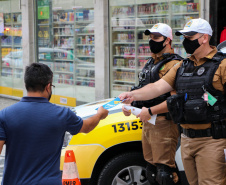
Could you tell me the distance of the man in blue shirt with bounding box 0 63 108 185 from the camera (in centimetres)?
297

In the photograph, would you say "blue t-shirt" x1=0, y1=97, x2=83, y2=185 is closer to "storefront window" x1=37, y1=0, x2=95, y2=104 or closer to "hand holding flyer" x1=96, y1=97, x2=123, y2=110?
"hand holding flyer" x1=96, y1=97, x2=123, y2=110

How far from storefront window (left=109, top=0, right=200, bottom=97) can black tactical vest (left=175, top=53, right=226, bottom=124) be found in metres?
5.99

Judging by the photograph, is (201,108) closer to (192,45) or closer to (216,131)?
(216,131)

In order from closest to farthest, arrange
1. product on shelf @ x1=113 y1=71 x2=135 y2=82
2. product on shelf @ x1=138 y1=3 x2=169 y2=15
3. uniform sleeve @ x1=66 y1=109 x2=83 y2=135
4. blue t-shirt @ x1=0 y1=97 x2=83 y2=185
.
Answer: blue t-shirt @ x1=0 y1=97 x2=83 y2=185 → uniform sleeve @ x1=66 y1=109 x2=83 y2=135 → product on shelf @ x1=138 y1=3 x2=169 y2=15 → product on shelf @ x1=113 y1=71 x2=135 y2=82

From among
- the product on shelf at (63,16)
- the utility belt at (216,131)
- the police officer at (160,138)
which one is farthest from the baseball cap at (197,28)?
the product on shelf at (63,16)

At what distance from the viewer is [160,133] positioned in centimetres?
446

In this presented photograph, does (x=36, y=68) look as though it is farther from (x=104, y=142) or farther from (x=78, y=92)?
(x=78, y=92)

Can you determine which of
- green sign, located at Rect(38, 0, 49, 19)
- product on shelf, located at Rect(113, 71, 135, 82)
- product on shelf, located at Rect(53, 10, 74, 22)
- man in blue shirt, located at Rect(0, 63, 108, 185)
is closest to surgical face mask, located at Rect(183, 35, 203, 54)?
man in blue shirt, located at Rect(0, 63, 108, 185)

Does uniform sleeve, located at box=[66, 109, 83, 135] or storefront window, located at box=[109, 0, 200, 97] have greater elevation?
storefront window, located at box=[109, 0, 200, 97]

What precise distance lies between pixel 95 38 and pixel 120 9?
0.96 metres

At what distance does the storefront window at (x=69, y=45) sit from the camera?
11.8 metres

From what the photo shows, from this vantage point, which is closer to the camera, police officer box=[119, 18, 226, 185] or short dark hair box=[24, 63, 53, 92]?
short dark hair box=[24, 63, 53, 92]

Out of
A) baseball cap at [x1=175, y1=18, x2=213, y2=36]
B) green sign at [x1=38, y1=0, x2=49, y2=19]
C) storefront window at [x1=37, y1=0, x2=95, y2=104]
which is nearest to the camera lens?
baseball cap at [x1=175, y1=18, x2=213, y2=36]

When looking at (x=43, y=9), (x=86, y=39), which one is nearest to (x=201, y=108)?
(x=86, y=39)
